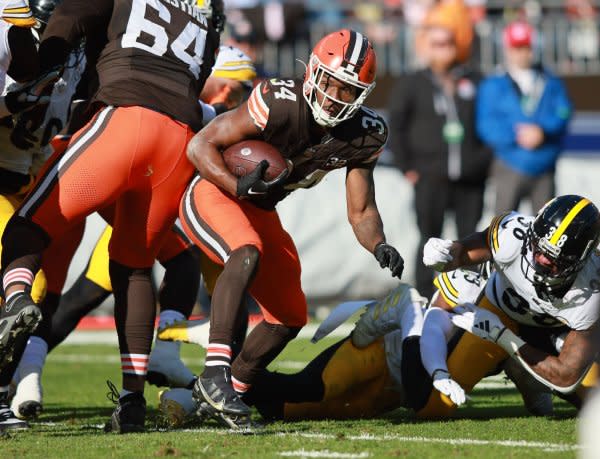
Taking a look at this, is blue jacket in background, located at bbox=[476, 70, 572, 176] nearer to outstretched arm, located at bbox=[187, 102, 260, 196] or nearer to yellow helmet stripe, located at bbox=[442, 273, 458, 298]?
yellow helmet stripe, located at bbox=[442, 273, 458, 298]

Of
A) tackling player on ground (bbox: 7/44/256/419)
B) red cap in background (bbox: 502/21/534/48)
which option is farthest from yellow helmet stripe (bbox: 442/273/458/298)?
red cap in background (bbox: 502/21/534/48)

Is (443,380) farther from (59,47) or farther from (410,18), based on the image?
(410,18)

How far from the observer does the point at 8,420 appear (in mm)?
5090

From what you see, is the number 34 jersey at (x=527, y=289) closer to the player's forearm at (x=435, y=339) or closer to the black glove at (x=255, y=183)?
the player's forearm at (x=435, y=339)

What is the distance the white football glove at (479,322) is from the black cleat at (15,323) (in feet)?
6.45

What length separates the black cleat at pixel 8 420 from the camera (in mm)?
5047

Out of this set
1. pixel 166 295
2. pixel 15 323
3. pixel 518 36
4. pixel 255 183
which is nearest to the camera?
pixel 15 323

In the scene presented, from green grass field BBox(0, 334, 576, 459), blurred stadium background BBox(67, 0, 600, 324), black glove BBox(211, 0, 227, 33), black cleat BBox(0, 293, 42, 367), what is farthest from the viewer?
blurred stadium background BBox(67, 0, 600, 324)

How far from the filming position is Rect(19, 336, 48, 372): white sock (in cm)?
583

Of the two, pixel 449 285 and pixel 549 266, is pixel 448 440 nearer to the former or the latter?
pixel 549 266

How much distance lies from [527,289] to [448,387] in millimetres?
569

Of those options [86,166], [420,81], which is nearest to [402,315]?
[86,166]

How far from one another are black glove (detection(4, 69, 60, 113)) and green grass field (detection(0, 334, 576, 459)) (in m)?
1.39

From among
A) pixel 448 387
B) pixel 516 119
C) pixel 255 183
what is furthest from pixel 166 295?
pixel 516 119
